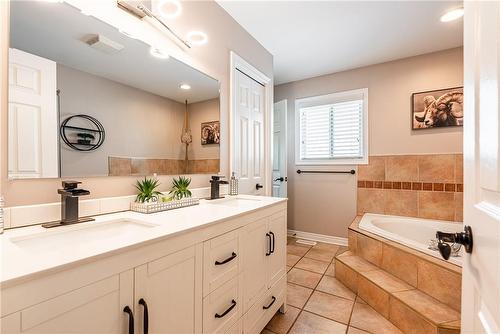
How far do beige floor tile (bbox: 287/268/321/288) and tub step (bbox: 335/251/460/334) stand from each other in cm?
23

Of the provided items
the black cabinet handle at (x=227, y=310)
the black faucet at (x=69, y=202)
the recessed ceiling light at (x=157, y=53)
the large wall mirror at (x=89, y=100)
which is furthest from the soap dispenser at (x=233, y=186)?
the black faucet at (x=69, y=202)

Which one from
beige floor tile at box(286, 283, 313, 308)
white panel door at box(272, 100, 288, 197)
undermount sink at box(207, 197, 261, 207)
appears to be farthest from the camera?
white panel door at box(272, 100, 288, 197)

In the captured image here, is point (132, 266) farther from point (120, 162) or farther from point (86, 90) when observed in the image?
point (86, 90)

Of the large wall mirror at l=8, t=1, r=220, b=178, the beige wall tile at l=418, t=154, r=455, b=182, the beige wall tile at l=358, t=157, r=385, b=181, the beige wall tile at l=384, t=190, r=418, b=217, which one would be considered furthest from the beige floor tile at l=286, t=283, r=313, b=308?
the beige wall tile at l=418, t=154, r=455, b=182

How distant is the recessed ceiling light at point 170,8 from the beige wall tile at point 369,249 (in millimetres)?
2497

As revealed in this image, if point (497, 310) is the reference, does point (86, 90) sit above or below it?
above

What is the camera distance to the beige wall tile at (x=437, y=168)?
2.66 meters

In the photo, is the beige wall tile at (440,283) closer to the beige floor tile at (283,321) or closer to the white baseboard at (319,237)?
the beige floor tile at (283,321)

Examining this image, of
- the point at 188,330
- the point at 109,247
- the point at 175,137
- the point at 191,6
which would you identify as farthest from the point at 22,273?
the point at 191,6

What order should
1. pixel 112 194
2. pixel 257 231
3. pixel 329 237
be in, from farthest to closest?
pixel 329 237
pixel 257 231
pixel 112 194

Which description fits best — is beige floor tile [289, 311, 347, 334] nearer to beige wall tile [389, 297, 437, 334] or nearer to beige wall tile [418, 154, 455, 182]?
beige wall tile [389, 297, 437, 334]

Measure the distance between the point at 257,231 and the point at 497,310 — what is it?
3.48ft

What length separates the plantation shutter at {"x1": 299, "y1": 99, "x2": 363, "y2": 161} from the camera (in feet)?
10.6

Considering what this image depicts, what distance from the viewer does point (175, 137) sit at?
163 centimetres
